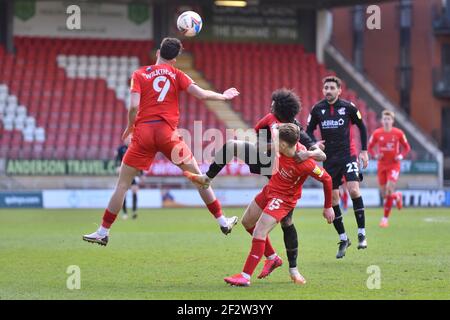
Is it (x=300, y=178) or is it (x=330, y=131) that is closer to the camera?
(x=300, y=178)

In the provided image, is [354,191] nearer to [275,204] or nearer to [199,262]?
[199,262]

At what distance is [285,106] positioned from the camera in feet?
36.2

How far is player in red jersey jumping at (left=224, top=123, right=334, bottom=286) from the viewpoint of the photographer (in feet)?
34.9

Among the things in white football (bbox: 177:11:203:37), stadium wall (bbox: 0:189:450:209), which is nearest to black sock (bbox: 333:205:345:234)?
white football (bbox: 177:11:203:37)

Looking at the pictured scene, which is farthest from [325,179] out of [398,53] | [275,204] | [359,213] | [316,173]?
[398,53]

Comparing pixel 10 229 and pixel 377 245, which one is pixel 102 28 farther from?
pixel 377 245

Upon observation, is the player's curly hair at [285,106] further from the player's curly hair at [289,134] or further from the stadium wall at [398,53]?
the stadium wall at [398,53]

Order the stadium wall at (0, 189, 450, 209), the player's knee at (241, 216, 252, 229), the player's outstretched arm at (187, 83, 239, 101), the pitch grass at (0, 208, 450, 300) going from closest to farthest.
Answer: the pitch grass at (0, 208, 450, 300) → the player's outstretched arm at (187, 83, 239, 101) → the player's knee at (241, 216, 252, 229) → the stadium wall at (0, 189, 450, 209)

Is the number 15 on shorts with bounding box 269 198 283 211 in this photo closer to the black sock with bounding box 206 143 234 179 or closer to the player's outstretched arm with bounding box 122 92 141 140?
the black sock with bounding box 206 143 234 179

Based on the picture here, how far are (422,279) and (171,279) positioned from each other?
3.02 meters

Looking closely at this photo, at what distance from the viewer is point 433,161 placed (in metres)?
36.4

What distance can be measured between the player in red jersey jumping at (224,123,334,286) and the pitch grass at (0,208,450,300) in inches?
12.3

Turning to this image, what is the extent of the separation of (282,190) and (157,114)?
206cm
